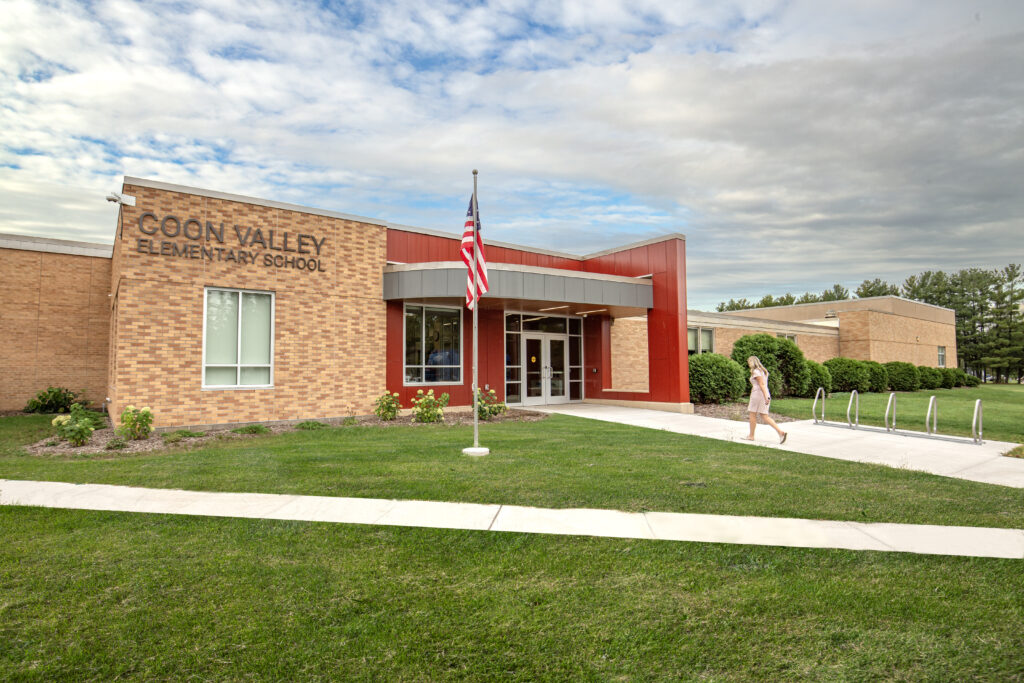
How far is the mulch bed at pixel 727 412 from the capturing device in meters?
16.1

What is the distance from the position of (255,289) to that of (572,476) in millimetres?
9768

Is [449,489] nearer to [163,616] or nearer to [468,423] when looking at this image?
[163,616]

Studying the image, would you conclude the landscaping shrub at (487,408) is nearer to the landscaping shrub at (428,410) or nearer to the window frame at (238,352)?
the landscaping shrub at (428,410)

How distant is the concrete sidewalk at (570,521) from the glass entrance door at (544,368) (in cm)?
1376

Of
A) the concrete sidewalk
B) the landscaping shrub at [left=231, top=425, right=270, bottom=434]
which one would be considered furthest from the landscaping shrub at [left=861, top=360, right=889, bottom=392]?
the landscaping shrub at [left=231, top=425, right=270, bottom=434]

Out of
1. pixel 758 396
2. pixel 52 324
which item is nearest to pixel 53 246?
pixel 52 324

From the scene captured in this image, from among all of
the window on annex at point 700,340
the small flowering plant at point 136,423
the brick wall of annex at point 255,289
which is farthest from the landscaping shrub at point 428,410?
the window on annex at point 700,340

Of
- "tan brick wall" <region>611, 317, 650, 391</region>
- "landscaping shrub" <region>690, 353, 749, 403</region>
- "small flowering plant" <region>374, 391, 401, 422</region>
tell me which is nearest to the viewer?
"small flowering plant" <region>374, 391, 401, 422</region>

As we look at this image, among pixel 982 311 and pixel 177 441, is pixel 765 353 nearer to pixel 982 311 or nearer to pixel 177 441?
pixel 177 441

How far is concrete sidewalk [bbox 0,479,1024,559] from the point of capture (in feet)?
16.1

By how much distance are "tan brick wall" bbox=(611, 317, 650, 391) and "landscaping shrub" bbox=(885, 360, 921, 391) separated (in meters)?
19.5

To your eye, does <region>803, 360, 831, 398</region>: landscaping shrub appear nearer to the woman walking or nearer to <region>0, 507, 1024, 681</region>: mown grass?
the woman walking

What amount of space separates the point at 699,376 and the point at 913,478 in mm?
12062

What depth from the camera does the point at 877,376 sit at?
3097cm
